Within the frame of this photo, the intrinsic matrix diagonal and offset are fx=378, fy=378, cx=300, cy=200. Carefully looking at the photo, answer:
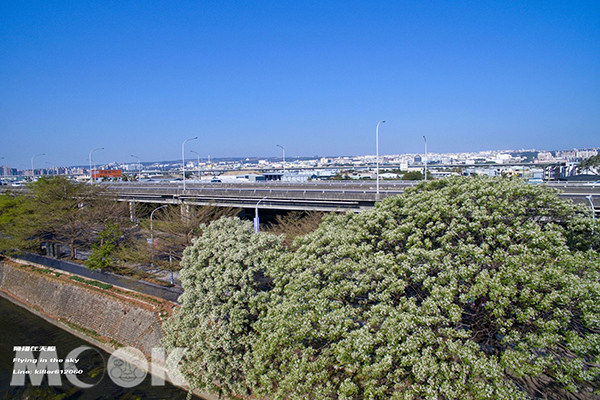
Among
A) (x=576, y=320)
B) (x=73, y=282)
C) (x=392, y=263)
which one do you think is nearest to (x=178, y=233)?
(x=73, y=282)

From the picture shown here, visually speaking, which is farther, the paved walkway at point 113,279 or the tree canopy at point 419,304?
the paved walkway at point 113,279

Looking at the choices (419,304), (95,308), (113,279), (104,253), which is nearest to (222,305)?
(419,304)

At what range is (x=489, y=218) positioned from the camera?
929 centimetres

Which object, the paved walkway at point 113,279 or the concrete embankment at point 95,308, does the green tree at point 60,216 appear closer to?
the paved walkway at point 113,279

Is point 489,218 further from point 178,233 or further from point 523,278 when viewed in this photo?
point 178,233

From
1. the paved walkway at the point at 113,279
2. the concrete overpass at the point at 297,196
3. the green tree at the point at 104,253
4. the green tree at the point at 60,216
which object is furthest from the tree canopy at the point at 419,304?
the green tree at the point at 60,216

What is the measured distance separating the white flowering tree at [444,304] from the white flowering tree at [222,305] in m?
1.10

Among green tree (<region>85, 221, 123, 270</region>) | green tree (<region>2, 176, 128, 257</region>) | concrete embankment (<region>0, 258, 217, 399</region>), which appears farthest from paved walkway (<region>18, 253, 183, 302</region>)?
green tree (<region>2, 176, 128, 257</region>)

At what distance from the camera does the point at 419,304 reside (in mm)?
9680

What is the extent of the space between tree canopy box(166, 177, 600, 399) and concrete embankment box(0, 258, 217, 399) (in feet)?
15.7

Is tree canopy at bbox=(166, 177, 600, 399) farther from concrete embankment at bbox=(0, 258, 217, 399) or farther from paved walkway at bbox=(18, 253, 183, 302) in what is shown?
paved walkway at bbox=(18, 253, 183, 302)

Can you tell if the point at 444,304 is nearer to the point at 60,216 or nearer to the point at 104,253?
the point at 104,253

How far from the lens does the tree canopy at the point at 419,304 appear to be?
7586mm

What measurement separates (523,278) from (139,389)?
49.4 feet
